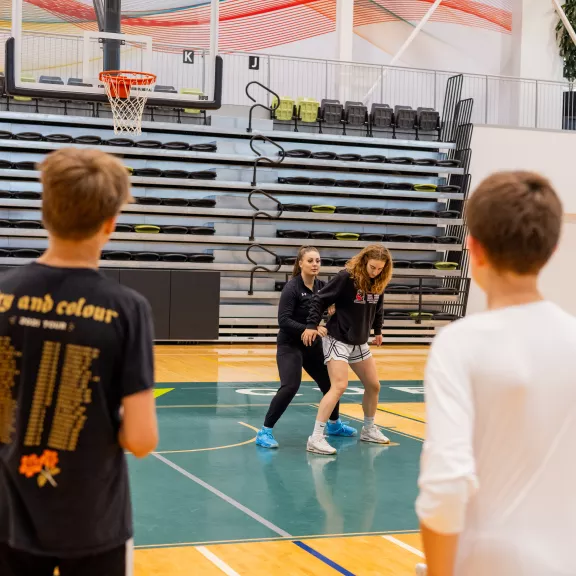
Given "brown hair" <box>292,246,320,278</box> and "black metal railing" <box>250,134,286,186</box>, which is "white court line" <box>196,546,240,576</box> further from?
"black metal railing" <box>250,134,286,186</box>

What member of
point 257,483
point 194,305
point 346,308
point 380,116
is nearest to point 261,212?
point 194,305

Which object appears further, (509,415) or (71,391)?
(71,391)

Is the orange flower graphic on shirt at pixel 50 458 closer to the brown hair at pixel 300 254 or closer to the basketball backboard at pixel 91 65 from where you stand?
the brown hair at pixel 300 254

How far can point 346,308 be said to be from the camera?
7918 millimetres

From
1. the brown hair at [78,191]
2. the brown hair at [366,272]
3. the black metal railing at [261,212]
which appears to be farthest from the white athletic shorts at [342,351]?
the black metal railing at [261,212]

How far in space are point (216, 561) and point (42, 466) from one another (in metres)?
2.94

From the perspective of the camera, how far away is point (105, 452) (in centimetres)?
225

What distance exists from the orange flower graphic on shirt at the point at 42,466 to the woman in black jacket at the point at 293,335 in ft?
19.0

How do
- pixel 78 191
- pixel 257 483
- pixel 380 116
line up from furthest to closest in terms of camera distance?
pixel 380 116 → pixel 257 483 → pixel 78 191

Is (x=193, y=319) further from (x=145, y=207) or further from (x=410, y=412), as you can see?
(x=410, y=412)

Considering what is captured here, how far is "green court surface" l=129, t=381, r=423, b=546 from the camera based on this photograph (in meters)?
5.69

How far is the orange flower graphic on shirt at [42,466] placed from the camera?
2201 millimetres

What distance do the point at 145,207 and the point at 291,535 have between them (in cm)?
1348

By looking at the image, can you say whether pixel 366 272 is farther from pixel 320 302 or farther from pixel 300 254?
pixel 300 254
